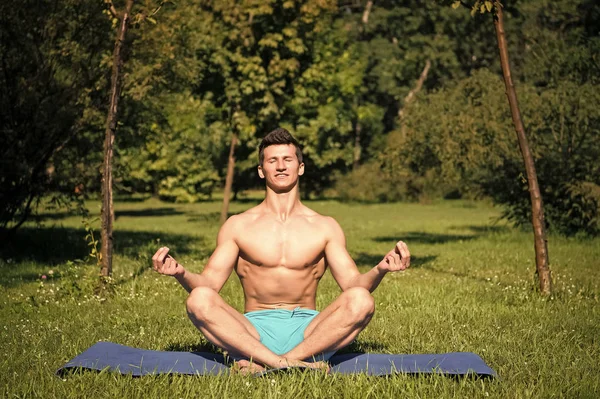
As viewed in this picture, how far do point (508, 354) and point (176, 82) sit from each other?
42.3 ft

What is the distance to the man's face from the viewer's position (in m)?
6.49

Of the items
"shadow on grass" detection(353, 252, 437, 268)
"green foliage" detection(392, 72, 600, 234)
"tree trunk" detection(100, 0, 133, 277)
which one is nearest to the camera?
"tree trunk" detection(100, 0, 133, 277)

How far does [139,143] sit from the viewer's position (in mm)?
19484

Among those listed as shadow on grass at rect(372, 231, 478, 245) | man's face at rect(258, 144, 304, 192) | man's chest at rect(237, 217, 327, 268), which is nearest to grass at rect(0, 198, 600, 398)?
man's chest at rect(237, 217, 327, 268)

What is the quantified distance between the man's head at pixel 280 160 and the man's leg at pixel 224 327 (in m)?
1.08

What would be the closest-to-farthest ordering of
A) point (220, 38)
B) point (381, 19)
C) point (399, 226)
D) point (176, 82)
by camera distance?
1. point (176, 82)
2. point (220, 38)
3. point (399, 226)
4. point (381, 19)

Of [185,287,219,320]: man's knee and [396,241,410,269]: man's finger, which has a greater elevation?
[396,241,410,269]: man's finger

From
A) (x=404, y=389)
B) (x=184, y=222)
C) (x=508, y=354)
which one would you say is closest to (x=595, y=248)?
(x=508, y=354)

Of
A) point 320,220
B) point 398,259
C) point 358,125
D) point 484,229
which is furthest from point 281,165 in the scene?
point 358,125

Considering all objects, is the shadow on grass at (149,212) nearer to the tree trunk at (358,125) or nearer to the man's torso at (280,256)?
the tree trunk at (358,125)

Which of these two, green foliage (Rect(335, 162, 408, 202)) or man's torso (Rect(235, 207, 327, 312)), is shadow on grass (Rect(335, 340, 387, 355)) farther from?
green foliage (Rect(335, 162, 408, 202))

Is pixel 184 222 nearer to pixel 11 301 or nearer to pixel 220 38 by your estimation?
pixel 220 38

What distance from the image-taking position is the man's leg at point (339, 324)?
593cm

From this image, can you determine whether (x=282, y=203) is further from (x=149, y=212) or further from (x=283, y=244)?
(x=149, y=212)
